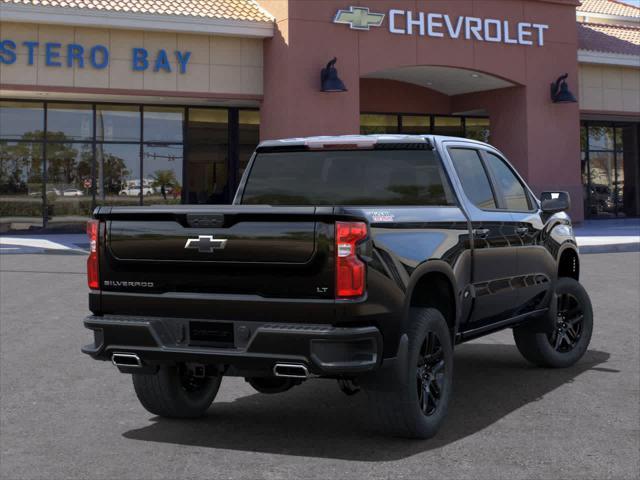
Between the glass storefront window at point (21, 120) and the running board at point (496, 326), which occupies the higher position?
the glass storefront window at point (21, 120)

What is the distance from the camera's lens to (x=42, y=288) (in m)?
14.3

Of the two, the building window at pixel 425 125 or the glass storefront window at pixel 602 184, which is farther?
the glass storefront window at pixel 602 184

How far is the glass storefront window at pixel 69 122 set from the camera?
28.0 meters

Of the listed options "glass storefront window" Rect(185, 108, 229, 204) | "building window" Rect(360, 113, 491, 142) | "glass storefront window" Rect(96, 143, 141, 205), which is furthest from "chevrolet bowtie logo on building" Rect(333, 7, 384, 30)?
"glass storefront window" Rect(96, 143, 141, 205)

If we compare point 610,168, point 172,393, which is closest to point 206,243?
point 172,393

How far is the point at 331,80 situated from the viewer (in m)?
26.0


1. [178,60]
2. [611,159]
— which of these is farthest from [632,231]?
[178,60]

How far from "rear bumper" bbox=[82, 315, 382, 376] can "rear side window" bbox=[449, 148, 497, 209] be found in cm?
204

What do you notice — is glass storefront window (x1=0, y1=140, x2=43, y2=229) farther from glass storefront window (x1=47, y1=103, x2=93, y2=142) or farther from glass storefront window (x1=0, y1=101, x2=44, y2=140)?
glass storefront window (x1=47, y1=103, x2=93, y2=142)

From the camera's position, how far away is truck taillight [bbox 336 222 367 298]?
16.7ft

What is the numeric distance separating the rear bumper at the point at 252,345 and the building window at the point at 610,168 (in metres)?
32.5

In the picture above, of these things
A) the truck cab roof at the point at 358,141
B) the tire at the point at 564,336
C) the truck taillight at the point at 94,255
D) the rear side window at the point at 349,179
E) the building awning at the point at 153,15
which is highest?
the building awning at the point at 153,15

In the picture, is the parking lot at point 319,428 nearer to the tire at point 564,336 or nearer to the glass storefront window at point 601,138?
the tire at point 564,336

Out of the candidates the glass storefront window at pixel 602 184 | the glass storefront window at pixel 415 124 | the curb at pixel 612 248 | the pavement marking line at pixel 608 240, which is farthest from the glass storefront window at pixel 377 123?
the curb at pixel 612 248
